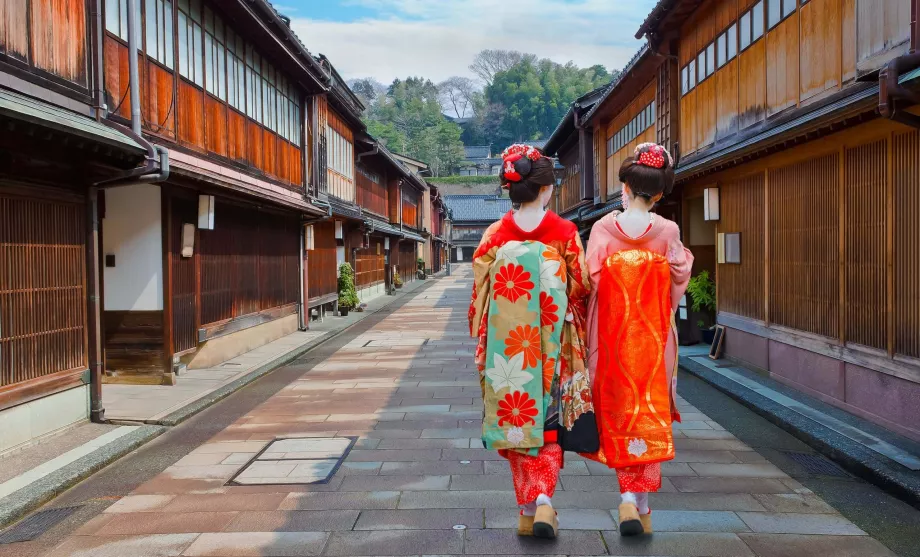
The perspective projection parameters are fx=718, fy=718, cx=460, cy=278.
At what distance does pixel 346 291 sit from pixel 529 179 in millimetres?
19775

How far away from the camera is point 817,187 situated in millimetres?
8914

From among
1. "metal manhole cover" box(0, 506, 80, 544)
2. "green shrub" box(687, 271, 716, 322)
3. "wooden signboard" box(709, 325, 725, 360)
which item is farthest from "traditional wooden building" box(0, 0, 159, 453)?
"green shrub" box(687, 271, 716, 322)

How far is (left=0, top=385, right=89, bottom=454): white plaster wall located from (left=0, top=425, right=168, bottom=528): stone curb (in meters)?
0.72

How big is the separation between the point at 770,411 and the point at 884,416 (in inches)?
48.8

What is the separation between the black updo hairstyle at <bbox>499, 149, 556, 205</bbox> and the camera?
15.3 feet

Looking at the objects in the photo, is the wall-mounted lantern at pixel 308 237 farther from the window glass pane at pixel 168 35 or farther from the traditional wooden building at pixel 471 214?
the traditional wooden building at pixel 471 214

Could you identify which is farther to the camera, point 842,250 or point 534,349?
point 842,250

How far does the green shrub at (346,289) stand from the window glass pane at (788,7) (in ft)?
54.4

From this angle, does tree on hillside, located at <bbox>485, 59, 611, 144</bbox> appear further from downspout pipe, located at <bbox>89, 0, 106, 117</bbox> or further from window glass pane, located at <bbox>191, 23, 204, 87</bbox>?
downspout pipe, located at <bbox>89, 0, 106, 117</bbox>

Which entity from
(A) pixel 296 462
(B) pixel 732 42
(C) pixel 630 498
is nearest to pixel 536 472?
(C) pixel 630 498

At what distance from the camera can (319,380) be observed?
11.5m

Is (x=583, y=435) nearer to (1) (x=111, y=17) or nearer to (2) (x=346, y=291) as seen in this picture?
(1) (x=111, y=17)

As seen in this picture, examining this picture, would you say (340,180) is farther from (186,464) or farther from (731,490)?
(731,490)

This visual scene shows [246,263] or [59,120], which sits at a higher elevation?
[59,120]
